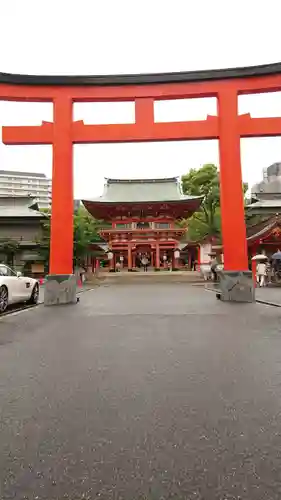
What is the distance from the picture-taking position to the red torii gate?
1273 cm

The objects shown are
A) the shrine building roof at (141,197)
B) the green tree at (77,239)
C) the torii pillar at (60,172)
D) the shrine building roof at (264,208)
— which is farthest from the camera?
the shrine building roof at (264,208)

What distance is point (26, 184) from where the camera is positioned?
4958 inches

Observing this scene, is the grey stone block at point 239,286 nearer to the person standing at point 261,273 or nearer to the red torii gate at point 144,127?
the red torii gate at point 144,127

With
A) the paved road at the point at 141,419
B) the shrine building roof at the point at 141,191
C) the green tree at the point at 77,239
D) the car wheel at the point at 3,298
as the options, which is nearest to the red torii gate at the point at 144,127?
the car wheel at the point at 3,298

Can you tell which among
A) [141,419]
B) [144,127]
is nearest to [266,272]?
[144,127]

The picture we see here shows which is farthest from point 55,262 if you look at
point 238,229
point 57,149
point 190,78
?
point 190,78

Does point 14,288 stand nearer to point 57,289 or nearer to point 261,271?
point 57,289

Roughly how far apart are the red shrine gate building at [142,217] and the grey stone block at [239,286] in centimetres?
2523

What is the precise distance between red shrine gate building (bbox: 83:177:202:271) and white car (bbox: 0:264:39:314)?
25.5 meters

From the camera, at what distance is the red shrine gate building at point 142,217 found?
38.3 metres

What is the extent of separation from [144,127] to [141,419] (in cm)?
1135

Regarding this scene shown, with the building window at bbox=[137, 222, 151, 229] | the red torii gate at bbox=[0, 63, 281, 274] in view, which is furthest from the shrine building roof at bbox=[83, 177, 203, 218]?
the red torii gate at bbox=[0, 63, 281, 274]

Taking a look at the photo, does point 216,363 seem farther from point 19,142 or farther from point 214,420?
point 19,142

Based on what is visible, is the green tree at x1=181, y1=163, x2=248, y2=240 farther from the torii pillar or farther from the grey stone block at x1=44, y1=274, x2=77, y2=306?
the grey stone block at x1=44, y1=274, x2=77, y2=306
